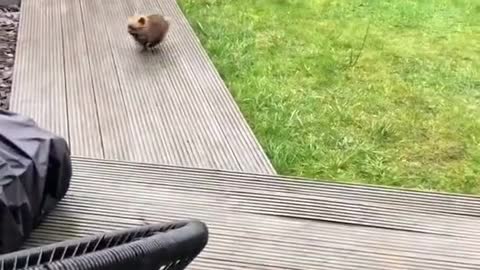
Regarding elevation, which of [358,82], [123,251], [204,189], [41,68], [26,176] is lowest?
[358,82]

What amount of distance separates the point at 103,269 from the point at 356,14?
3289 millimetres

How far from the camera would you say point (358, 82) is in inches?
130

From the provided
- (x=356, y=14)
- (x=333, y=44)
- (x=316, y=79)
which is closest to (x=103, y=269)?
(x=316, y=79)

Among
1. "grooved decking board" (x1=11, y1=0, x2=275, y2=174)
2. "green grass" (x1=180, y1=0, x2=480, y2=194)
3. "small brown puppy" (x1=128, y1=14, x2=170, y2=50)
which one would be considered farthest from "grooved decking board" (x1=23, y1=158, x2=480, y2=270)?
"small brown puppy" (x1=128, y1=14, x2=170, y2=50)

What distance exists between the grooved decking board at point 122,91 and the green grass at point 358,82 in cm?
12

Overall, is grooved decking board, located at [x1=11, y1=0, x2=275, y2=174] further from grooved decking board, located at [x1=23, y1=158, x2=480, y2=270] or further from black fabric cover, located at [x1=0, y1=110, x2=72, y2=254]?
black fabric cover, located at [x1=0, y1=110, x2=72, y2=254]

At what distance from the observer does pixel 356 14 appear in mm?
4043

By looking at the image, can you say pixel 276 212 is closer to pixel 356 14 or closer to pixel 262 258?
pixel 262 258

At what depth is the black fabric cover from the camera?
70.1 inches

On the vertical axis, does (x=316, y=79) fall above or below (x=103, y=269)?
below

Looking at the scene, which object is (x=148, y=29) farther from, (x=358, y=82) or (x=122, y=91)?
(x=358, y=82)

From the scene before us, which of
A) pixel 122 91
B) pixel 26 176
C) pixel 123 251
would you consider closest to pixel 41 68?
pixel 122 91

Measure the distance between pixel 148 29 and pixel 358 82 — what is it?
89 centimetres

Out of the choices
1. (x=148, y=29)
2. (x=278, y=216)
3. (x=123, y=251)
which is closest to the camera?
(x=123, y=251)
